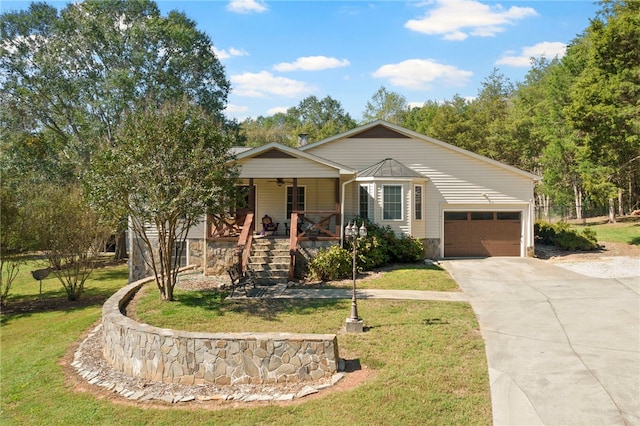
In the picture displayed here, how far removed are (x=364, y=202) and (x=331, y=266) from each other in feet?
14.9

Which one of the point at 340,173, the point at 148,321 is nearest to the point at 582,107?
the point at 340,173

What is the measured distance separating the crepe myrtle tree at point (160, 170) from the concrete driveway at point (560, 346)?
7472 mm

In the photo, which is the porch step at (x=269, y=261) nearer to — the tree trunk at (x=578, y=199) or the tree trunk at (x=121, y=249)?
the tree trunk at (x=121, y=249)

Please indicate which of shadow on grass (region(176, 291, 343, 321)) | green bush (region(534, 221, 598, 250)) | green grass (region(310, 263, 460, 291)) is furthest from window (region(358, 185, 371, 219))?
green bush (region(534, 221, 598, 250))

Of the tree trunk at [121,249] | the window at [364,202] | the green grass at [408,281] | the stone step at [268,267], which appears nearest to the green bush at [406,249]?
the green grass at [408,281]

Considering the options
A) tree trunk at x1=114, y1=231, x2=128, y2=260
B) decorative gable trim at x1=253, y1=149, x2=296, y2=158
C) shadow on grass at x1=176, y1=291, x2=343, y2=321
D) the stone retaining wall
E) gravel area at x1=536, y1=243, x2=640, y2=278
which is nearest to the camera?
the stone retaining wall

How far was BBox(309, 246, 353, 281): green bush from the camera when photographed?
13.6 metres

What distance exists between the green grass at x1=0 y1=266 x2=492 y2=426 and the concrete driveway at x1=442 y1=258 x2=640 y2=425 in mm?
411

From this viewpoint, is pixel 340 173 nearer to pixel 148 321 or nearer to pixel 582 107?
pixel 148 321

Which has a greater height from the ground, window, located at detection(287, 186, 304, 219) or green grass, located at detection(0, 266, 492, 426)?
window, located at detection(287, 186, 304, 219)

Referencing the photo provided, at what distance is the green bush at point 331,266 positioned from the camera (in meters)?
13.6

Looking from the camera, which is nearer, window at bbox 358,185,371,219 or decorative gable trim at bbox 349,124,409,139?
window at bbox 358,185,371,219

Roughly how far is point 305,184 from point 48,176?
15.9 metres

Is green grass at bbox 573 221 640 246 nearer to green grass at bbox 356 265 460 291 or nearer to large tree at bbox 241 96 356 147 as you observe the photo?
green grass at bbox 356 265 460 291
